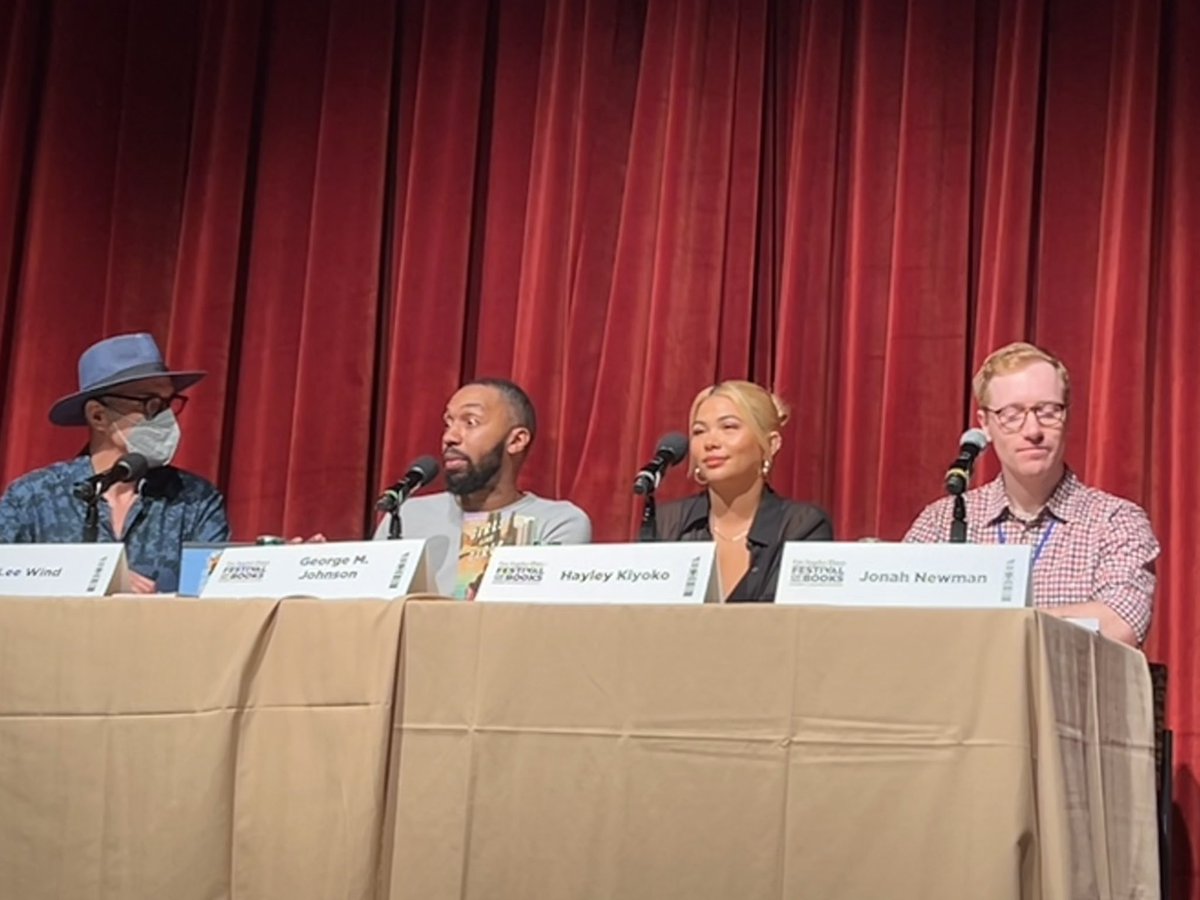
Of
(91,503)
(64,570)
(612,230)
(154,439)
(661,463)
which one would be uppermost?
(612,230)

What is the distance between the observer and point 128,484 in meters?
3.99

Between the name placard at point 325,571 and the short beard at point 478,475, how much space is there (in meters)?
1.18

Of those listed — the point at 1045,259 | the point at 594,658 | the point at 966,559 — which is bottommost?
the point at 594,658

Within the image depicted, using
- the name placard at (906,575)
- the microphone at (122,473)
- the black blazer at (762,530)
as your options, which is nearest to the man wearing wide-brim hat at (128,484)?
the microphone at (122,473)

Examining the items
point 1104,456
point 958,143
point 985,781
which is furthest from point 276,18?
point 985,781

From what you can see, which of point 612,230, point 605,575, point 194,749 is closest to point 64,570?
point 194,749

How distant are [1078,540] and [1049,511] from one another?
10 cm

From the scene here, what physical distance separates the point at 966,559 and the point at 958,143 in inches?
80.5

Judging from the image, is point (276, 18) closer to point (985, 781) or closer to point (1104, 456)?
point (1104, 456)

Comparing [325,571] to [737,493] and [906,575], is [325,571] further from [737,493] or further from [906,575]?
[737,493]

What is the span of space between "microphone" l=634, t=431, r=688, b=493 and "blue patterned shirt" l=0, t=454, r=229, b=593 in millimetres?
1326

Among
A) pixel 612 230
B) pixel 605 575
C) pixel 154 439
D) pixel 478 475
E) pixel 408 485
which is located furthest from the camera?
pixel 612 230

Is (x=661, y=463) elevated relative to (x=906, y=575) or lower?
elevated

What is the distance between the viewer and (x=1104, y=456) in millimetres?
3785
